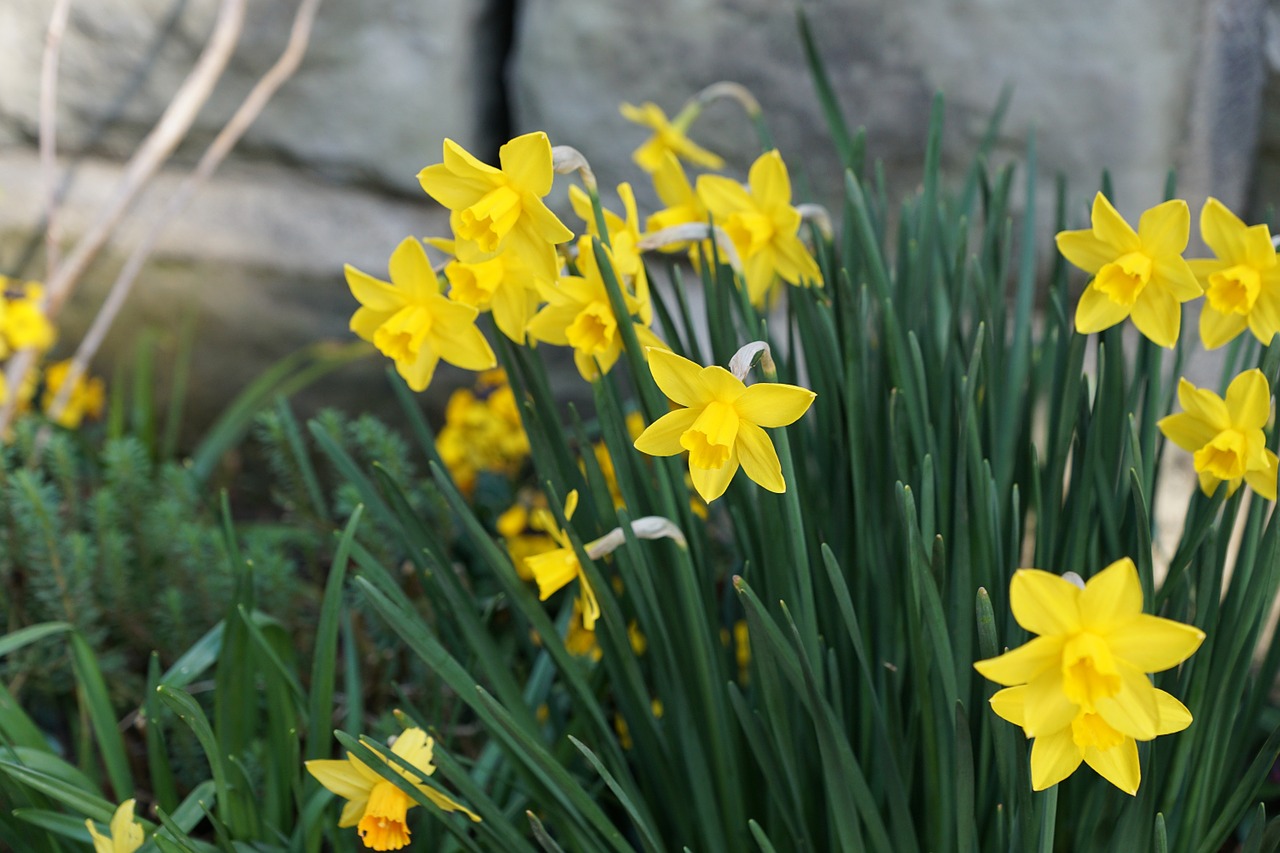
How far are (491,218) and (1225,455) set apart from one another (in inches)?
21.6

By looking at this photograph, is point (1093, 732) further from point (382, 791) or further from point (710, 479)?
point (382, 791)

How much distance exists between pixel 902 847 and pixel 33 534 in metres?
1.11

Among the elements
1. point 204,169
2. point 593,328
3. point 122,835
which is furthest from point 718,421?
point 204,169

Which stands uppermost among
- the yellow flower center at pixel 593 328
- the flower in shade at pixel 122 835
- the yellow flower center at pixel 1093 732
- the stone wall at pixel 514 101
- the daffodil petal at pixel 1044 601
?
the stone wall at pixel 514 101

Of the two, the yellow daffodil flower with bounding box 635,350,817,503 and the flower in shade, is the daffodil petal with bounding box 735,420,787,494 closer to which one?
the yellow daffodil flower with bounding box 635,350,817,503

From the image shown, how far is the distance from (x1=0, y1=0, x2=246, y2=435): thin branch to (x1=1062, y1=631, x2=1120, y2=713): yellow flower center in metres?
1.83

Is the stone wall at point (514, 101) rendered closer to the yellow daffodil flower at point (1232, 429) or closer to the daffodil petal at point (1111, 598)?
the yellow daffodil flower at point (1232, 429)

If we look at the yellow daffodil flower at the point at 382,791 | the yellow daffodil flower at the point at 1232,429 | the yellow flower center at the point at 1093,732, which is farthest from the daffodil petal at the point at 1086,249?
the yellow daffodil flower at the point at 382,791

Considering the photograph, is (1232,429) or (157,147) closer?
(1232,429)

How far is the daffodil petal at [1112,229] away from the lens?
74cm

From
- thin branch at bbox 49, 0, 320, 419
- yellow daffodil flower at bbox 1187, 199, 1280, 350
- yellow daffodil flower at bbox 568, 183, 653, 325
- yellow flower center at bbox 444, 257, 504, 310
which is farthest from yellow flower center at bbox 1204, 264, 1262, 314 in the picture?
thin branch at bbox 49, 0, 320, 419

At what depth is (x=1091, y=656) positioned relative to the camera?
1.82 ft

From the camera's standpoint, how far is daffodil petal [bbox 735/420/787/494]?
672 millimetres

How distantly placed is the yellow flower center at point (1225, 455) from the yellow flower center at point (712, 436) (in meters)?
0.36
